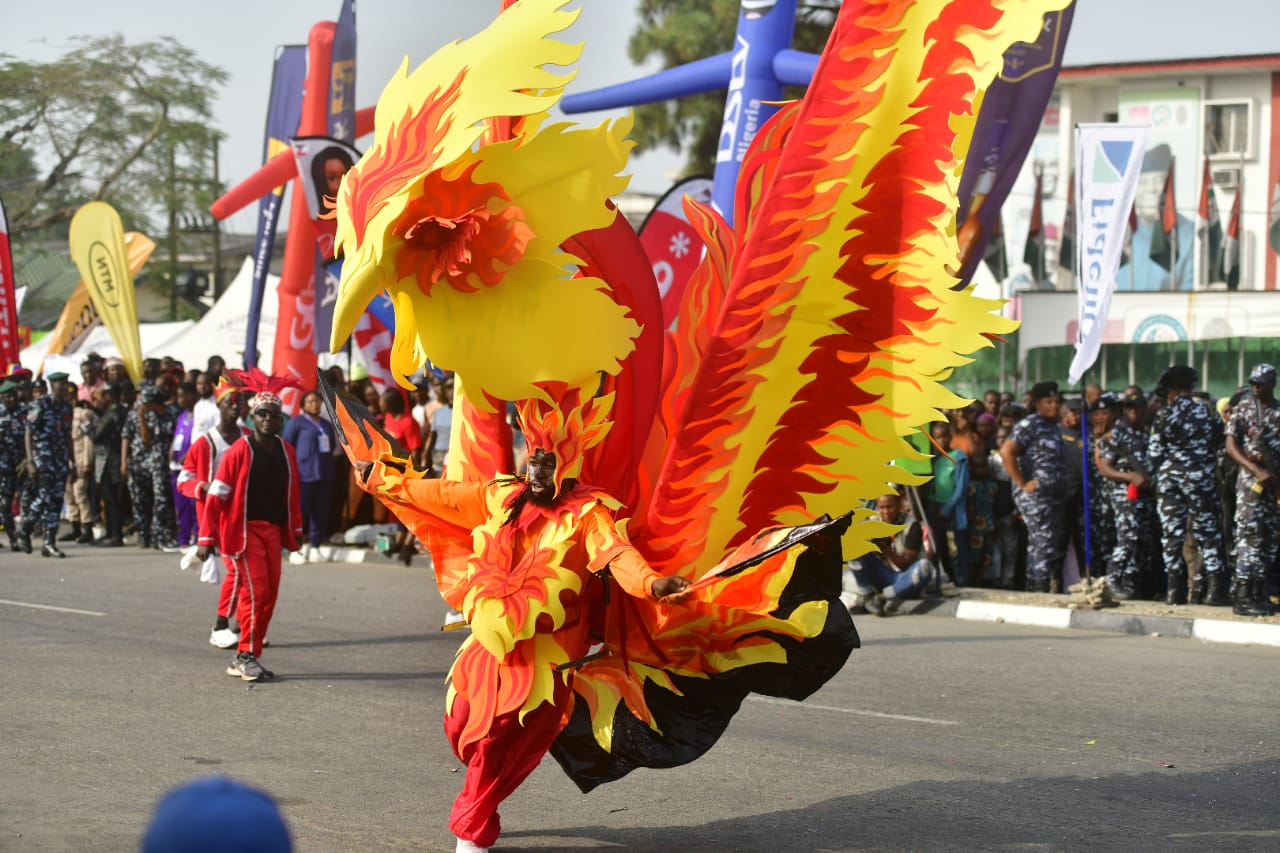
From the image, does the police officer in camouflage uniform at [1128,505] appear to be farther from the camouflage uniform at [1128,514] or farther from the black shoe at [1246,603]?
the black shoe at [1246,603]

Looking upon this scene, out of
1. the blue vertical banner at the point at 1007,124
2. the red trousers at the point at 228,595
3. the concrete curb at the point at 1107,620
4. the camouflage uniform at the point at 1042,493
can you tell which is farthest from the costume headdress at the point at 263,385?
the camouflage uniform at the point at 1042,493

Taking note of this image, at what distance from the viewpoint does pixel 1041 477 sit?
12.4m

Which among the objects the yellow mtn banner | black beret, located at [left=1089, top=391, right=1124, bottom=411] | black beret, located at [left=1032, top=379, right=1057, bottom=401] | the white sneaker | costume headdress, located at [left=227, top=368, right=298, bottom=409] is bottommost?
the white sneaker

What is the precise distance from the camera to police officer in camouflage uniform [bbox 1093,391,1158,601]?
12.0 meters

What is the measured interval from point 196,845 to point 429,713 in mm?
6124

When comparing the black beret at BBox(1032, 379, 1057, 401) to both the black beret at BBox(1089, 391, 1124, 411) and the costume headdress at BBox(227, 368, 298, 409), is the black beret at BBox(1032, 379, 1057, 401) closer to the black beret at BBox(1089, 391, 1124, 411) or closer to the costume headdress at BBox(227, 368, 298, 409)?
the black beret at BBox(1089, 391, 1124, 411)

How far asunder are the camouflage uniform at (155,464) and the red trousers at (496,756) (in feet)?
38.9

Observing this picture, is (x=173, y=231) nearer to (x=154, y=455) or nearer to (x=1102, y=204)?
(x=154, y=455)

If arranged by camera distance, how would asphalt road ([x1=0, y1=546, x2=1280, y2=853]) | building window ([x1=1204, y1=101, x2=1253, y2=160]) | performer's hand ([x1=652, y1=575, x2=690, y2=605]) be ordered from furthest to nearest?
building window ([x1=1204, y1=101, x2=1253, y2=160]) → asphalt road ([x1=0, y1=546, x2=1280, y2=853]) → performer's hand ([x1=652, y1=575, x2=690, y2=605])

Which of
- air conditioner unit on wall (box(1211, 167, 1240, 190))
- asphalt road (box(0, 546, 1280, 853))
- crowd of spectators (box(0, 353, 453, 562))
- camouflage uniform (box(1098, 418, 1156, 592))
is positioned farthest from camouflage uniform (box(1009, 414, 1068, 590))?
air conditioner unit on wall (box(1211, 167, 1240, 190))

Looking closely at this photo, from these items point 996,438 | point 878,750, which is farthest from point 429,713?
point 996,438

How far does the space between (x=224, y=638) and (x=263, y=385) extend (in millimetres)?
1752

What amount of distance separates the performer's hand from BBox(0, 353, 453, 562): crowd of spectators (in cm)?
983

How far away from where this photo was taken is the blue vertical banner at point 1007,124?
973 cm
